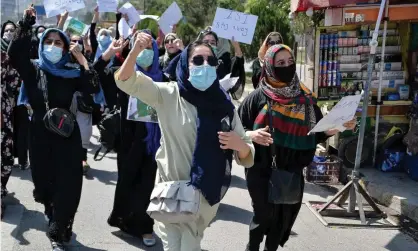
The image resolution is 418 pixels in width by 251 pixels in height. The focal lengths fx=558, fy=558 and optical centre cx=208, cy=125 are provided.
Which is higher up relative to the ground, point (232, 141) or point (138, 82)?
point (138, 82)

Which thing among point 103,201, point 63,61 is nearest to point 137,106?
point 63,61

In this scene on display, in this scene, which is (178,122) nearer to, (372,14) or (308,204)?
(308,204)

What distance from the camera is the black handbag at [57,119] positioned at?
4.41 metres

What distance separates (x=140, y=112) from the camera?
14.4 ft

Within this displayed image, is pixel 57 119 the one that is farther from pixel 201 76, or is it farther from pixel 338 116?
pixel 338 116

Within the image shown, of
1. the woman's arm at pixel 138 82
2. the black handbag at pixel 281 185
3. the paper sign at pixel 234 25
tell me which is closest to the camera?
the woman's arm at pixel 138 82

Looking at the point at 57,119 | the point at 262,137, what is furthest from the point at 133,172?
the point at 262,137

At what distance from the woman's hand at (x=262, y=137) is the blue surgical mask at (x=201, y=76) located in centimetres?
61

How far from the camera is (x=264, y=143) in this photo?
3.64 metres

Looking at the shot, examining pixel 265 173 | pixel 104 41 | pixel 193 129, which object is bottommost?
pixel 265 173

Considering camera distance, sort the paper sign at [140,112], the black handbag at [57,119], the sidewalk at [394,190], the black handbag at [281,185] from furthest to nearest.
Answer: the sidewalk at [394,190] → the black handbag at [57,119] → the paper sign at [140,112] → the black handbag at [281,185]

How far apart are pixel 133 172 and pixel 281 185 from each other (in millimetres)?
1474

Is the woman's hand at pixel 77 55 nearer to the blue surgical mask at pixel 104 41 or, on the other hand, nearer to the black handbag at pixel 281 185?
the black handbag at pixel 281 185

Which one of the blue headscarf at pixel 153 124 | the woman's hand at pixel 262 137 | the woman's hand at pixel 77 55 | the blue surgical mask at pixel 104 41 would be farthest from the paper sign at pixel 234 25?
the woman's hand at pixel 262 137
